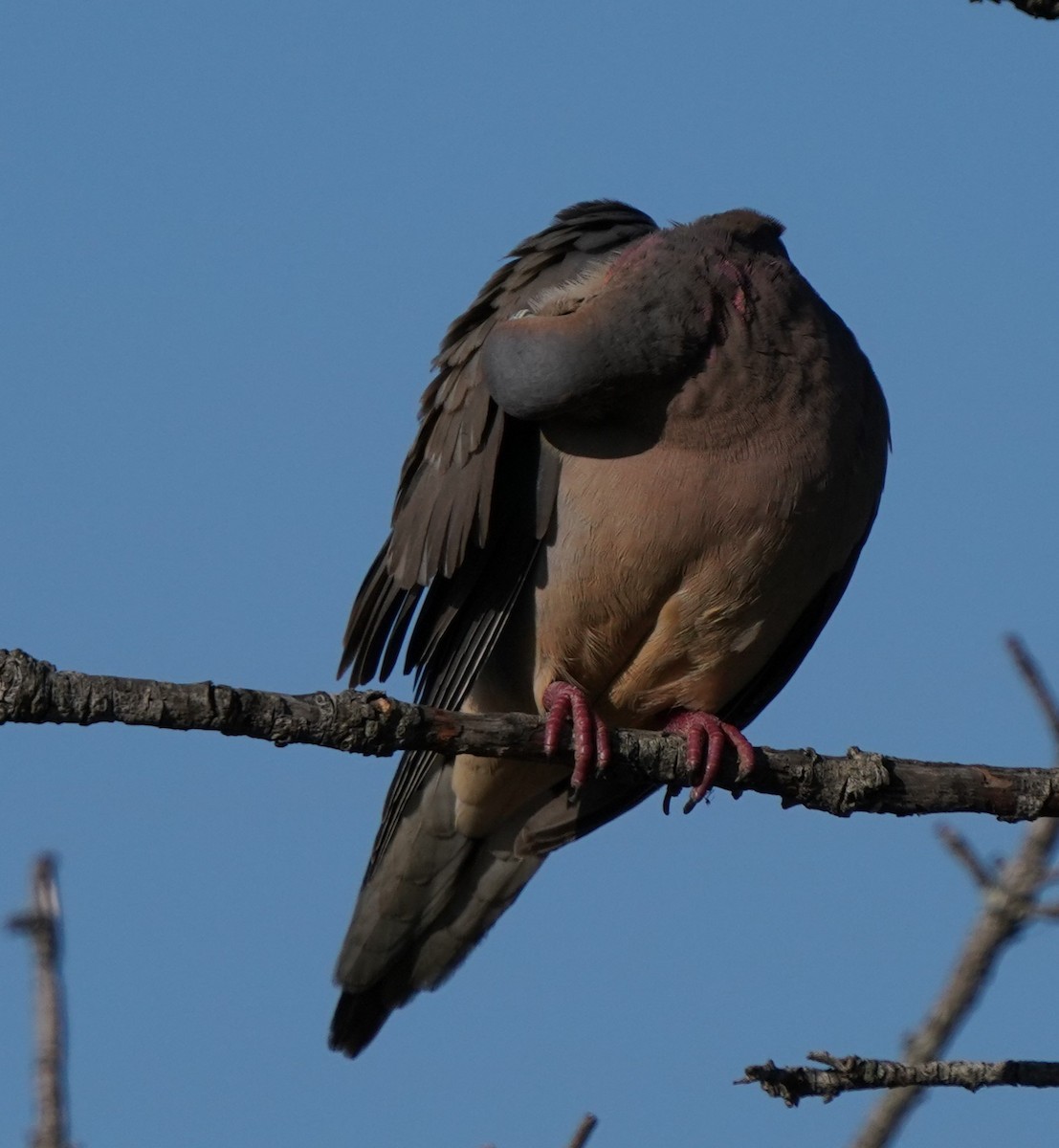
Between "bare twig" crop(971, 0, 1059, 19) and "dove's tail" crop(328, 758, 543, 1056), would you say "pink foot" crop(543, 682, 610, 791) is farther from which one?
"bare twig" crop(971, 0, 1059, 19)

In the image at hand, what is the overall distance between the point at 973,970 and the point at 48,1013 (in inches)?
79.3

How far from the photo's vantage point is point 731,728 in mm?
5238

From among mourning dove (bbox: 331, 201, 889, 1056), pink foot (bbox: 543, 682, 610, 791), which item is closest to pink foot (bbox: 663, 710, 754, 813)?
mourning dove (bbox: 331, 201, 889, 1056)

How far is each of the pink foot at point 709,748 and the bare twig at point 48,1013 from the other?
7.13ft

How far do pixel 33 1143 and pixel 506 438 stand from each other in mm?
3136

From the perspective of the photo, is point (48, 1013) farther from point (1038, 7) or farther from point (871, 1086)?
point (1038, 7)

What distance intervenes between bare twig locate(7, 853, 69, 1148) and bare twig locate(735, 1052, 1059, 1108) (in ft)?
5.25

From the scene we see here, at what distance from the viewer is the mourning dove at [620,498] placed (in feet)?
17.2

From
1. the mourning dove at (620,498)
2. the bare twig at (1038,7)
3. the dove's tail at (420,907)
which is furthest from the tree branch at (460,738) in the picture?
the bare twig at (1038,7)

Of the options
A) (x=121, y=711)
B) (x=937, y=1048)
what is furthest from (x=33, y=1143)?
(x=937, y=1048)

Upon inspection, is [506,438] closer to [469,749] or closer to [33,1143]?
[469,749]

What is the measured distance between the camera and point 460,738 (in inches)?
156

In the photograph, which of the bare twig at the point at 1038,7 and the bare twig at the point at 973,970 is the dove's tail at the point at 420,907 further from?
the bare twig at the point at 1038,7

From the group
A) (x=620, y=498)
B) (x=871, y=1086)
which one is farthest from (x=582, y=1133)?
(x=620, y=498)
